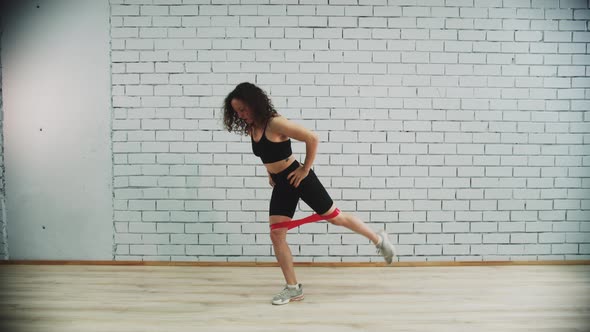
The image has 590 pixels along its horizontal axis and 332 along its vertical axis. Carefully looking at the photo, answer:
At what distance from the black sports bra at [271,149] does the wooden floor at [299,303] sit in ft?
3.29

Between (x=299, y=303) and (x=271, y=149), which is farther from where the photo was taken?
(x=299, y=303)

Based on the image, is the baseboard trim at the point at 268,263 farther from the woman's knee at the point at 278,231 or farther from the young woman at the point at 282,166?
the woman's knee at the point at 278,231

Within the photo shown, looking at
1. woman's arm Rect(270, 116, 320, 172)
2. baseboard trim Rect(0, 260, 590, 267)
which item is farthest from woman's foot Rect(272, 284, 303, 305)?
woman's arm Rect(270, 116, 320, 172)

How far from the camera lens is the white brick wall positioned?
11.8 feet

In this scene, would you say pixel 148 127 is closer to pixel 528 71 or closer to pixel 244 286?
pixel 244 286

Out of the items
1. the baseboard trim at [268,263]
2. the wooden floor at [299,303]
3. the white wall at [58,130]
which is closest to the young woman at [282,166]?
the wooden floor at [299,303]

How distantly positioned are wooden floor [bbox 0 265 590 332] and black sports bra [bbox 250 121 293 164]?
3.29ft

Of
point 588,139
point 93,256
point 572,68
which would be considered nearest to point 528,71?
point 572,68

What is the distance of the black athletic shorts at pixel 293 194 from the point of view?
2.73 meters

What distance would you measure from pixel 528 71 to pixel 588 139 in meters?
0.84

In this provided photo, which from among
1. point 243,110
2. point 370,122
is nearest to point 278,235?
point 243,110

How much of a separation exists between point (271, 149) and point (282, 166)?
149 millimetres

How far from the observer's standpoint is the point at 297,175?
→ 2682 mm

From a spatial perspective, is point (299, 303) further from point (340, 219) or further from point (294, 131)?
point (294, 131)
